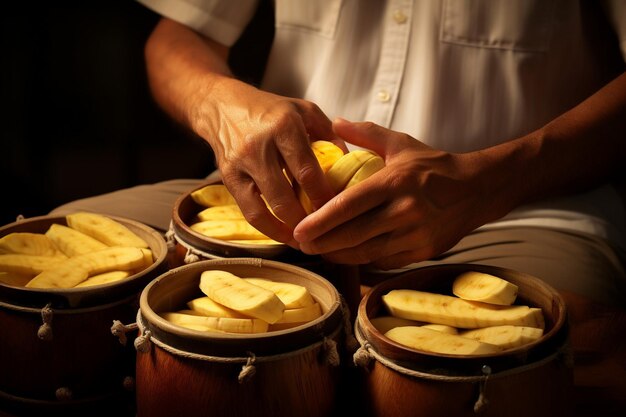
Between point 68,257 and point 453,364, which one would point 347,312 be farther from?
point 68,257

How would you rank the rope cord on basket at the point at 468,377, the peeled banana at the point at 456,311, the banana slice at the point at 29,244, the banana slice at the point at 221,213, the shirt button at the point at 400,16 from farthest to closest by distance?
the shirt button at the point at 400,16
the banana slice at the point at 221,213
the banana slice at the point at 29,244
the peeled banana at the point at 456,311
the rope cord on basket at the point at 468,377

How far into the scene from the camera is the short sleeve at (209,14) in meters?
1.90

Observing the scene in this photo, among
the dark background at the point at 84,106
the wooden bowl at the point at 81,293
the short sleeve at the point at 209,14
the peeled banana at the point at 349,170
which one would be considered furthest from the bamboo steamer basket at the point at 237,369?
the dark background at the point at 84,106

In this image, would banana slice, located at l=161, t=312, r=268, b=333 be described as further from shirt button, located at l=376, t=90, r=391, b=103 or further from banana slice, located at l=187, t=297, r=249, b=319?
shirt button, located at l=376, t=90, r=391, b=103

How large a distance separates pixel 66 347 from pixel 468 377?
56 centimetres

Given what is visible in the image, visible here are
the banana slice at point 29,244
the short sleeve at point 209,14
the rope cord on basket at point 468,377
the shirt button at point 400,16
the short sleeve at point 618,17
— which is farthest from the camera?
the short sleeve at point 209,14

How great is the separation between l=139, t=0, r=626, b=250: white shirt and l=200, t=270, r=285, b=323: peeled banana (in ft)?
2.29

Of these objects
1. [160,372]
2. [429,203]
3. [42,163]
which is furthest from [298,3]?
[42,163]

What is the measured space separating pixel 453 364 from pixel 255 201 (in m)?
0.43

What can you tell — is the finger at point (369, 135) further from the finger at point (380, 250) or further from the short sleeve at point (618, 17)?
the short sleeve at point (618, 17)

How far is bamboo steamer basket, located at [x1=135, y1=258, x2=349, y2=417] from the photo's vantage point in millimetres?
913

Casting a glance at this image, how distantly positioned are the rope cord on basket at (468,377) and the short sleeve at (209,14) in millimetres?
1168

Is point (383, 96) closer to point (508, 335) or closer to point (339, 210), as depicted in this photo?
point (339, 210)

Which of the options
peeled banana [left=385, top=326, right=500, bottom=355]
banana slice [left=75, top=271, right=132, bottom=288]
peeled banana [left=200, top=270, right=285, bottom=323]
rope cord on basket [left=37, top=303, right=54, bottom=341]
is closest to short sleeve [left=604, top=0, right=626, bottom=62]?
peeled banana [left=385, top=326, right=500, bottom=355]
